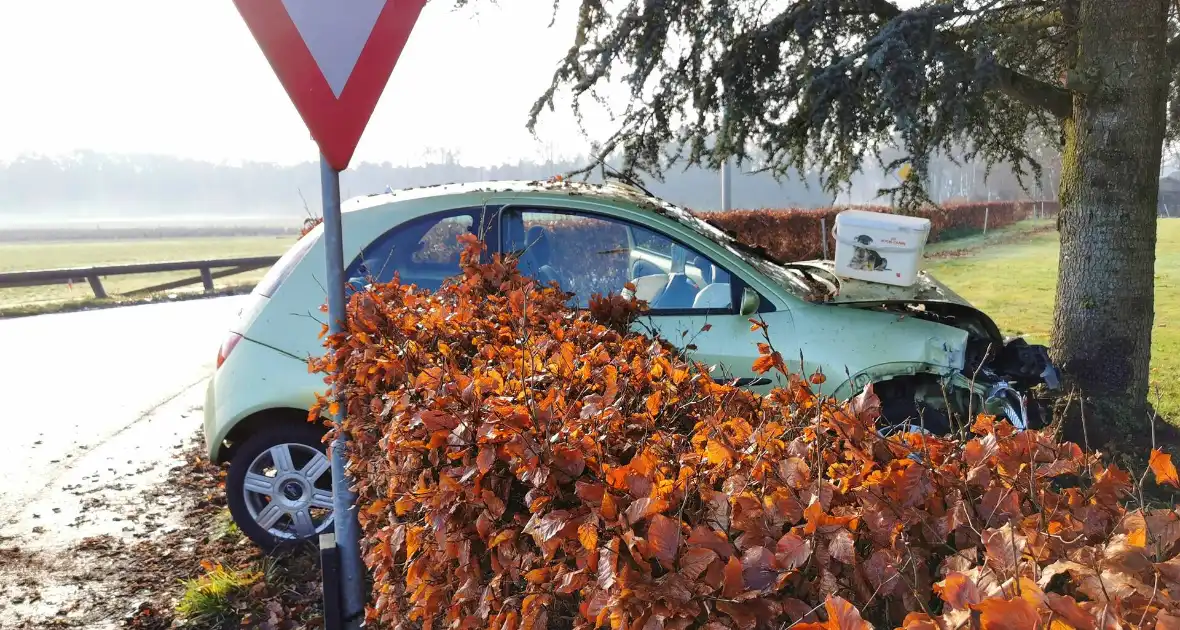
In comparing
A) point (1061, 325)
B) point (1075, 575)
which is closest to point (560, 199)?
point (1075, 575)

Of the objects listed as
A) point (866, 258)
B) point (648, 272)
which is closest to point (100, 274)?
point (648, 272)

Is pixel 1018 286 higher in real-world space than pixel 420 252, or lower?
lower

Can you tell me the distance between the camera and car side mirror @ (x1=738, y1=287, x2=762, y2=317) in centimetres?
390

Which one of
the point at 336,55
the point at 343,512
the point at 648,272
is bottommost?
the point at 343,512

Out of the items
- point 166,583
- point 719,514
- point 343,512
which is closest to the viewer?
point 719,514

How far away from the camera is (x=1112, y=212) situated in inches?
207

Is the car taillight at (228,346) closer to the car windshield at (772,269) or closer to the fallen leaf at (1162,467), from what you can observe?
the car windshield at (772,269)

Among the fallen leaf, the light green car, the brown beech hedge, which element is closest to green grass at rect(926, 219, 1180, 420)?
the fallen leaf

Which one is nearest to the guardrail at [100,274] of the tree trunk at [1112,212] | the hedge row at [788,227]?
the hedge row at [788,227]

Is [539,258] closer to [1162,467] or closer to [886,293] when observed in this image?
[886,293]

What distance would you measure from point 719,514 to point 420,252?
3.14 m

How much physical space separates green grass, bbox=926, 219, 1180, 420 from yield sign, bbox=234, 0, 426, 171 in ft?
7.25

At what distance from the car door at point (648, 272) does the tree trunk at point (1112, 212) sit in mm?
2593

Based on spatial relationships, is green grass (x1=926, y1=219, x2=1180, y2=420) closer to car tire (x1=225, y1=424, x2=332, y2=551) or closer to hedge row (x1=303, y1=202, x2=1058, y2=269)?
hedge row (x1=303, y1=202, x2=1058, y2=269)
